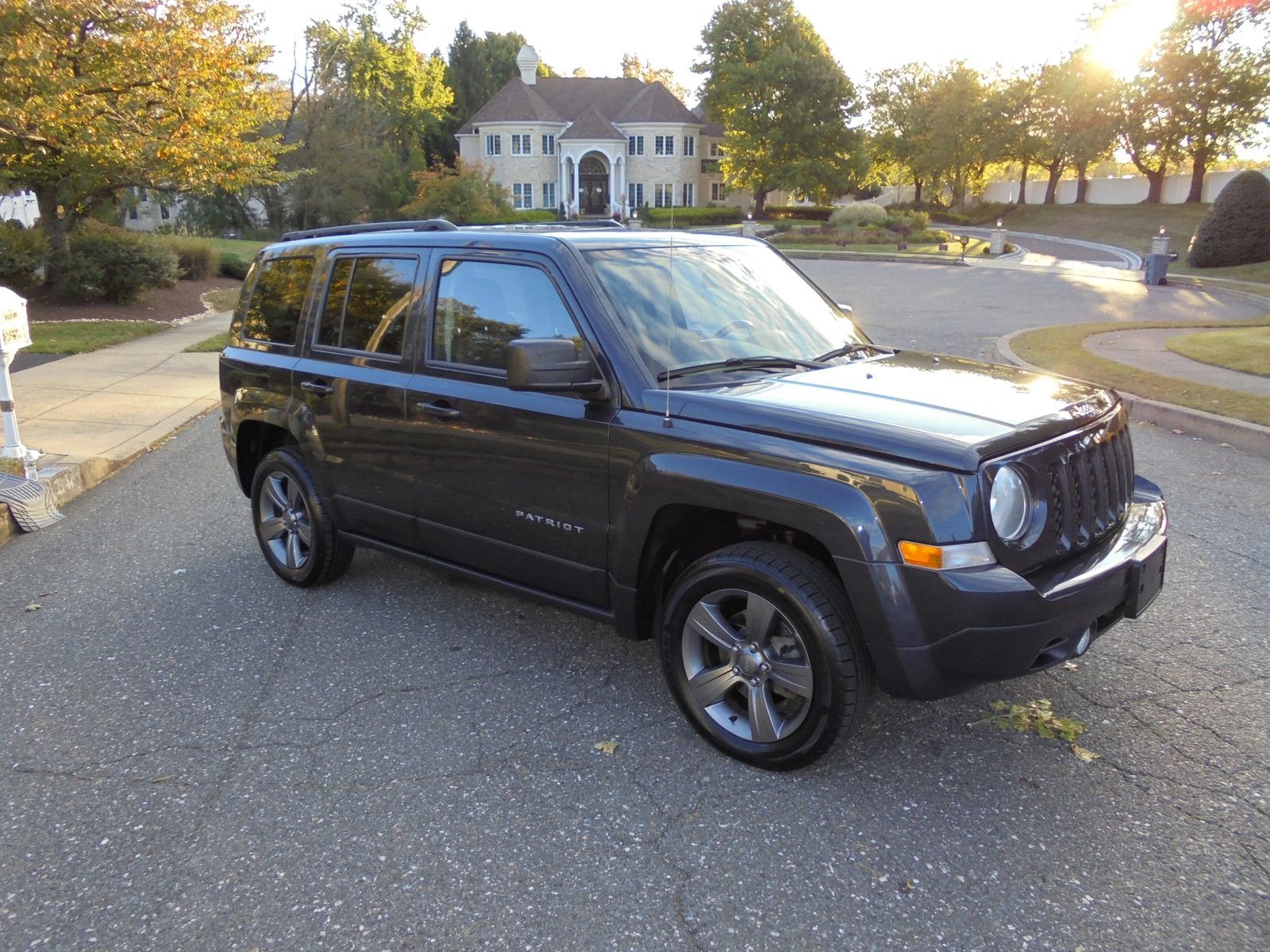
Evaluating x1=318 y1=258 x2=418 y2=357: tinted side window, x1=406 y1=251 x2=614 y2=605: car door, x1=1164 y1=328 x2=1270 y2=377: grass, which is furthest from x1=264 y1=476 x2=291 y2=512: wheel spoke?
x1=1164 y1=328 x2=1270 y2=377: grass

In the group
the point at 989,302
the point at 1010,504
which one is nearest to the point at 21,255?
the point at 989,302

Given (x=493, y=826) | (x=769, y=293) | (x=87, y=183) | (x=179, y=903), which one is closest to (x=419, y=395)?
(x=769, y=293)

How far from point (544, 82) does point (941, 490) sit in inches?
2978

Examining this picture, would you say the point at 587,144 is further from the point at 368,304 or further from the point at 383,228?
the point at 368,304

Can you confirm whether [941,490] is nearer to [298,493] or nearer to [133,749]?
[133,749]

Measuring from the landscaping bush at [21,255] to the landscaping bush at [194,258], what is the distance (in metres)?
4.38

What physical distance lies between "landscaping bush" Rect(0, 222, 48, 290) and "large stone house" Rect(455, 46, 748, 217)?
50686 mm

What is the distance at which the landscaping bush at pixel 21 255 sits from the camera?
17.4 meters

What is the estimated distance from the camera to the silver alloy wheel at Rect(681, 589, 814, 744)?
338cm

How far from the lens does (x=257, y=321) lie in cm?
552

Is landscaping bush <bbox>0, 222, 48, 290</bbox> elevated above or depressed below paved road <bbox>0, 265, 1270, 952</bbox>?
above

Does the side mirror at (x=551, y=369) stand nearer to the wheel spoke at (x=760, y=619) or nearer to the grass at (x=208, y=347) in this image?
the wheel spoke at (x=760, y=619)

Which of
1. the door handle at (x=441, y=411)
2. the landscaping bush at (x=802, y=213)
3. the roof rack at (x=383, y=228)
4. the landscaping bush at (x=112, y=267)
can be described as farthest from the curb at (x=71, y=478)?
the landscaping bush at (x=802, y=213)

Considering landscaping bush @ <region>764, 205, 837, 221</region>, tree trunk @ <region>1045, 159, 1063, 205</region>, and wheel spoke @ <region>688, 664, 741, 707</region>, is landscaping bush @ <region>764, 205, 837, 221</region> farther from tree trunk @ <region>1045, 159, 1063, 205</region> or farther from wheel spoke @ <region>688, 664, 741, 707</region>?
wheel spoke @ <region>688, 664, 741, 707</region>
